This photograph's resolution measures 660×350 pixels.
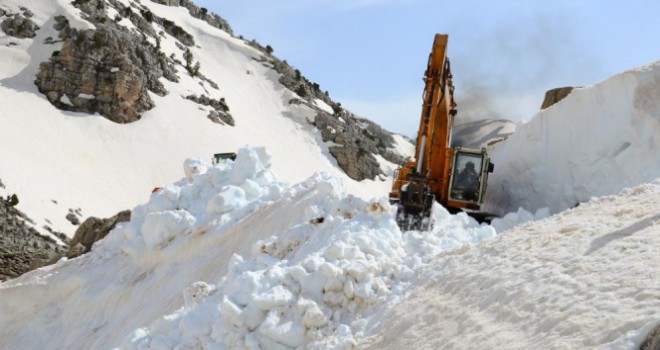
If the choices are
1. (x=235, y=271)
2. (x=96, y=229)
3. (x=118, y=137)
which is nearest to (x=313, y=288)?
(x=235, y=271)

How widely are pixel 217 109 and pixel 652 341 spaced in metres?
51.8

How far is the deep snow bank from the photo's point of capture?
14344mm

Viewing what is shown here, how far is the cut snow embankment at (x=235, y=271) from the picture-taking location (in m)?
8.47

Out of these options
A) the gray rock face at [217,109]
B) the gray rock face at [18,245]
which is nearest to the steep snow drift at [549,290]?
the gray rock face at [18,245]

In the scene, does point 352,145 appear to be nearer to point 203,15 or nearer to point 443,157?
point 203,15

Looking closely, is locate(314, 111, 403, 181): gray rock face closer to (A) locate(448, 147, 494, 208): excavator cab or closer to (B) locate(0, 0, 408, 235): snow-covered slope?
(B) locate(0, 0, 408, 235): snow-covered slope

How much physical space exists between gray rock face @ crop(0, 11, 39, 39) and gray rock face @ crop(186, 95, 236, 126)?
965 centimetres

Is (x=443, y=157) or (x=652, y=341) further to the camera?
(x=443, y=157)

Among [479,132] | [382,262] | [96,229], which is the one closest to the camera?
[382,262]

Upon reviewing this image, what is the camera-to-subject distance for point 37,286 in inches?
639

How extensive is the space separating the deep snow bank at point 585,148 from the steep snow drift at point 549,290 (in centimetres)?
501

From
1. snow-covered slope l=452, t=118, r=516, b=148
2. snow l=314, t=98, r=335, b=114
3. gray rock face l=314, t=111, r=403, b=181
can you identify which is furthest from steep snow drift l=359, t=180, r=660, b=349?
snow l=314, t=98, r=335, b=114

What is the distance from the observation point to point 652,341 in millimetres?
5414

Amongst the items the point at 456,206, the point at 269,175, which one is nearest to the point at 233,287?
the point at 269,175
